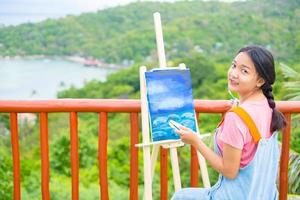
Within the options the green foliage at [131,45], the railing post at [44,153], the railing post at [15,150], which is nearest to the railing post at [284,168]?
the railing post at [44,153]

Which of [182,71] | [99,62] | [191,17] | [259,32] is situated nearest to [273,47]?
[259,32]

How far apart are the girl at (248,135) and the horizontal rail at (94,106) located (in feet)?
1.69

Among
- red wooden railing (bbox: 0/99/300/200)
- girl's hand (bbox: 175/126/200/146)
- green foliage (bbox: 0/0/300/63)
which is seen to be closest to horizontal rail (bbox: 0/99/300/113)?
red wooden railing (bbox: 0/99/300/200)

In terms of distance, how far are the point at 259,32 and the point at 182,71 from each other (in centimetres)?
1886

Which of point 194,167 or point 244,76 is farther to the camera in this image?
point 194,167

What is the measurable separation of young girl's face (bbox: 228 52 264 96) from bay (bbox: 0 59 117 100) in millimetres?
21307

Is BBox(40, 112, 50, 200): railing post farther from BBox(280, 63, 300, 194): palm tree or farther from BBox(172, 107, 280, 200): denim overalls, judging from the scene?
BBox(280, 63, 300, 194): palm tree

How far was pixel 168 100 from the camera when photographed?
2047mm

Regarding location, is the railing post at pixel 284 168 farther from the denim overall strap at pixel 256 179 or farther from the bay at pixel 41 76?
the bay at pixel 41 76

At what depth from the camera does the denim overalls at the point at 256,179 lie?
1.56 meters

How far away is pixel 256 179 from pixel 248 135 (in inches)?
6.4

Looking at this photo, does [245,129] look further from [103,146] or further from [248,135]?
[103,146]

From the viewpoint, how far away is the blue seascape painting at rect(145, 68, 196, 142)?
79.4 inches

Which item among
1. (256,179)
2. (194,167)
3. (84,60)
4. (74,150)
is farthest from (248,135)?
(84,60)
